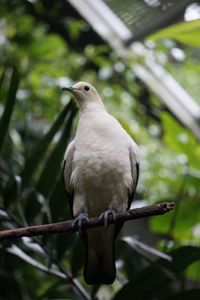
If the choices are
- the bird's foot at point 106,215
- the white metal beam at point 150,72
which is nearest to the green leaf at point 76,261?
the bird's foot at point 106,215

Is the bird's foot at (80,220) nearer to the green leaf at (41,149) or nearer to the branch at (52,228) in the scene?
the branch at (52,228)

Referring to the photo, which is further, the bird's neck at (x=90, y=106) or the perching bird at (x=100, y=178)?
the bird's neck at (x=90, y=106)

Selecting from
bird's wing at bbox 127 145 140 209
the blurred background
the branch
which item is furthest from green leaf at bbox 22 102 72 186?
the branch

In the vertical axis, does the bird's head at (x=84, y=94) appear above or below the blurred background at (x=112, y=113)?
above

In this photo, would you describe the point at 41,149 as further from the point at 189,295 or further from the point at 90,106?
the point at 189,295

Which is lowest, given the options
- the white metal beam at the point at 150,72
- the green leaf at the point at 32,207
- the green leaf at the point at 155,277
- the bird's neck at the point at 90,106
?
the white metal beam at the point at 150,72

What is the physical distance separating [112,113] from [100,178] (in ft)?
5.95

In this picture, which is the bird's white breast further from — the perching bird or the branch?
the branch

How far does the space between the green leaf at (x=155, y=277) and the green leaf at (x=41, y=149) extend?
491 mm

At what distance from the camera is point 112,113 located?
3357 millimetres

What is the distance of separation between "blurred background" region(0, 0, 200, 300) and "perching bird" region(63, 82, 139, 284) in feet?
0.25

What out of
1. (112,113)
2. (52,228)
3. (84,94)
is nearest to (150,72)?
(112,113)

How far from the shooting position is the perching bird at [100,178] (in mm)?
1566

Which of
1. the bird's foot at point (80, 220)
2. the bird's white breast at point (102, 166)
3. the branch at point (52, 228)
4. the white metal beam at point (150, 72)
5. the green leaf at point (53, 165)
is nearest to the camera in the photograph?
the branch at point (52, 228)
